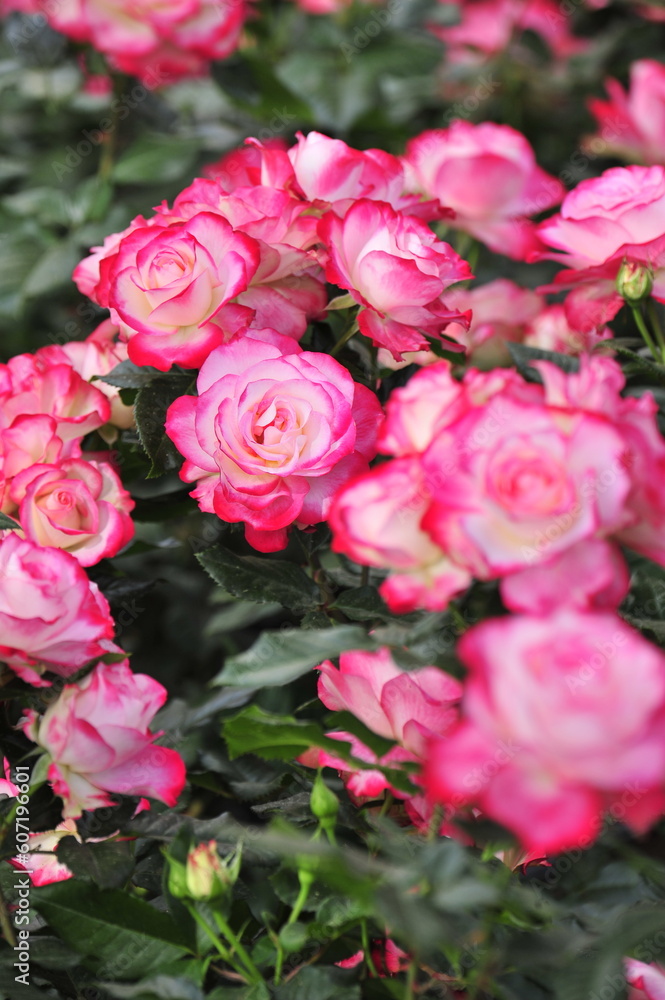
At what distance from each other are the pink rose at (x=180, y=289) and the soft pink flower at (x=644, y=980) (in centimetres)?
43

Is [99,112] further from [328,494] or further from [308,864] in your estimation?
[308,864]

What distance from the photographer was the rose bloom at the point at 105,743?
0.61 meters

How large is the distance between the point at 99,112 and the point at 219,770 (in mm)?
1050

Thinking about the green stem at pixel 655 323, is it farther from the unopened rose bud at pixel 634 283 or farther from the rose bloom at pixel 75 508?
the rose bloom at pixel 75 508

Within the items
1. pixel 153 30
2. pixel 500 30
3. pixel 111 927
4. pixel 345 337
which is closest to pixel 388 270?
pixel 345 337

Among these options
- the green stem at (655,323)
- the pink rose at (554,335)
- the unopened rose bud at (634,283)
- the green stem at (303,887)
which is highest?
the unopened rose bud at (634,283)

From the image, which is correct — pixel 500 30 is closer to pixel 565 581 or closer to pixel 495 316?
pixel 495 316

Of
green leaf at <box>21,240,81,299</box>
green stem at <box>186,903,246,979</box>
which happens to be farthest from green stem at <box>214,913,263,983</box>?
green leaf at <box>21,240,81,299</box>

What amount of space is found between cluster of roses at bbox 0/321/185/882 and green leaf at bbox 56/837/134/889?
1.1 inches

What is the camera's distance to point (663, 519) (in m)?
0.44

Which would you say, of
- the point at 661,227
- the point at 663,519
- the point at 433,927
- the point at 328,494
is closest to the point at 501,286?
the point at 661,227

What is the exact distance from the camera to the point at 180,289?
61 cm

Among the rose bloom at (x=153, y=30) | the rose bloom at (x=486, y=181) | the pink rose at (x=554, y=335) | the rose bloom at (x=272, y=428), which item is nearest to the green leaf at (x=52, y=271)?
the rose bloom at (x=153, y=30)

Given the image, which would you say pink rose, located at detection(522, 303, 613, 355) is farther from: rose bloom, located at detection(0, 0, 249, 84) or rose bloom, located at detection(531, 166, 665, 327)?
rose bloom, located at detection(0, 0, 249, 84)
